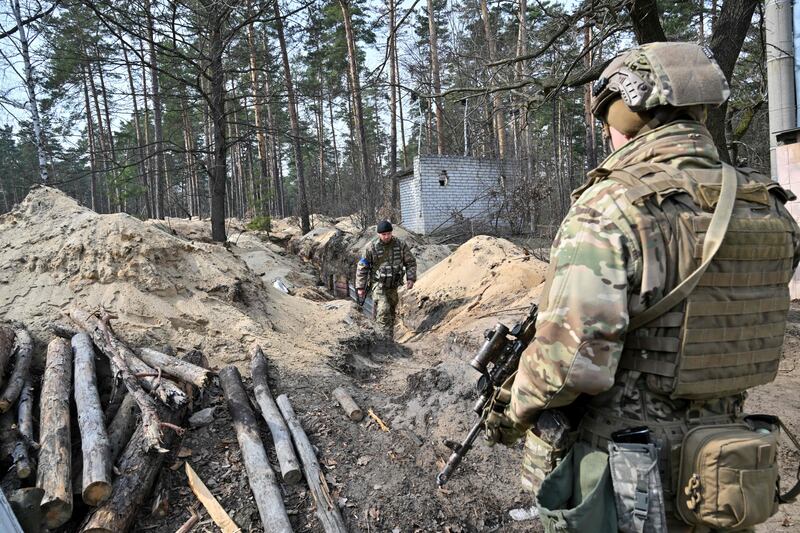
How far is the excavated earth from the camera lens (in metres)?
3.10

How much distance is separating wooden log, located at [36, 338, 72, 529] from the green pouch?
237 centimetres

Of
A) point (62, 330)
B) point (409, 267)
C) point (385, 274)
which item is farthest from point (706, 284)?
point (409, 267)

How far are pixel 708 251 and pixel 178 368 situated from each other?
369 centimetres

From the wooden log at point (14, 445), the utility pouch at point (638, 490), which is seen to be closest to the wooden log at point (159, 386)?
the wooden log at point (14, 445)

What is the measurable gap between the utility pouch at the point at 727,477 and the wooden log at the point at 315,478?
6.39 ft

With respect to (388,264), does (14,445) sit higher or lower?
lower

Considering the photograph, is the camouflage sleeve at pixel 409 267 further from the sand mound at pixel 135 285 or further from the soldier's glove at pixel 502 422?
the soldier's glove at pixel 502 422

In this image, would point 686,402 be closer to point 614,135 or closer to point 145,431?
point 614,135

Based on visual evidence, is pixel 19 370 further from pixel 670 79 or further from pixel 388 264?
pixel 388 264

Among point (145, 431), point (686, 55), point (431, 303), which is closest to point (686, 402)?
point (686, 55)

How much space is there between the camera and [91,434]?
2977 millimetres

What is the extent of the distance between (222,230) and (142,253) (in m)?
6.09

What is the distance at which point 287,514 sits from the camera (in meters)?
2.87

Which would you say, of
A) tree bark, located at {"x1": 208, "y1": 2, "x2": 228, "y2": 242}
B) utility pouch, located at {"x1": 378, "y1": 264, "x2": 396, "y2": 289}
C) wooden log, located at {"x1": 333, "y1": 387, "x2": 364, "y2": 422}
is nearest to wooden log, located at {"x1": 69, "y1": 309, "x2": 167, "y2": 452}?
wooden log, located at {"x1": 333, "y1": 387, "x2": 364, "y2": 422}
